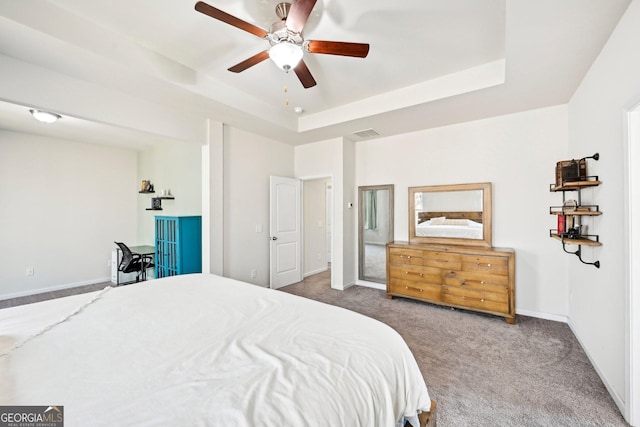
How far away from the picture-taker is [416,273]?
368 centimetres

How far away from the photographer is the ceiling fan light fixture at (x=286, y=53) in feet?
6.07

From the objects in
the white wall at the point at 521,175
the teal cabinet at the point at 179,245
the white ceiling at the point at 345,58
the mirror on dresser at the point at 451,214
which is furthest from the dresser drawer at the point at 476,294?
the teal cabinet at the point at 179,245

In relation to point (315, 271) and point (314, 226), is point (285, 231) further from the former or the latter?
point (315, 271)

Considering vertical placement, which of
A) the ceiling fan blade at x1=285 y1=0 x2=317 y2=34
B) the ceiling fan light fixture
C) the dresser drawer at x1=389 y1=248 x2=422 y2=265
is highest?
the ceiling fan blade at x1=285 y1=0 x2=317 y2=34

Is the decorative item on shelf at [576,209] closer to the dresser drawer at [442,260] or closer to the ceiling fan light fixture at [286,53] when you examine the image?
the dresser drawer at [442,260]

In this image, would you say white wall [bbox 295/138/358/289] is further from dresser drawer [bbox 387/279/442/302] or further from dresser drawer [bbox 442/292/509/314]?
dresser drawer [bbox 442/292/509/314]

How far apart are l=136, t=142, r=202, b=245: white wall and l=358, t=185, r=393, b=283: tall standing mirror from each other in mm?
2787

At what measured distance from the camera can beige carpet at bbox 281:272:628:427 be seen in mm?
1730

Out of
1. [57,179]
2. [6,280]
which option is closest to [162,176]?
[57,179]

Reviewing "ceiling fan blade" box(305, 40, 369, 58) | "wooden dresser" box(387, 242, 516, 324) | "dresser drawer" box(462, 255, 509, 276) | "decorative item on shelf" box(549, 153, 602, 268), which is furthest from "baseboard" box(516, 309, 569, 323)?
"ceiling fan blade" box(305, 40, 369, 58)

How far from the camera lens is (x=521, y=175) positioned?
334 centimetres

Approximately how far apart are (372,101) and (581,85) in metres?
2.05

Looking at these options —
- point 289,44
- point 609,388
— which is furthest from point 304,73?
point 609,388

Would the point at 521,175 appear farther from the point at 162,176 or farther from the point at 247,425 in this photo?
the point at 162,176
